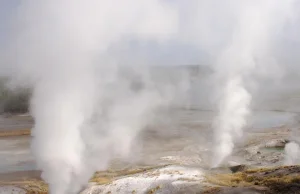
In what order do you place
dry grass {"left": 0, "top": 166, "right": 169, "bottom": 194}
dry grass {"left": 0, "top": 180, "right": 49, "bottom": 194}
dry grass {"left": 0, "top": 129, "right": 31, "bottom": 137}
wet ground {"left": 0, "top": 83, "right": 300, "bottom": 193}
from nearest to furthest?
wet ground {"left": 0, "top": 83, "right": 300, "bottom": 193}
dry grass {"left": 0, "top": 166, "right": 169, "bottom": 194}
dry grass {"left": 0, "top": 180, "right": 49, "bottom": 194}
dry grass {"left": 0, "top": 129, "right": 31, "bottom": 137}

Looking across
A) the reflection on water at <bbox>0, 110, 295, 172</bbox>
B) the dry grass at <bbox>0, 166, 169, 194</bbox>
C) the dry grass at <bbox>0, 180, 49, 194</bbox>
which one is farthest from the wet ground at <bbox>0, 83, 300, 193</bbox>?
the dry grass at <bbox>0, 180, 49, 194</bbox>

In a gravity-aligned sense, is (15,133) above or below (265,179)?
below

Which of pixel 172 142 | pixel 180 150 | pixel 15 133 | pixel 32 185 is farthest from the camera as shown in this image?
pixel 15 133

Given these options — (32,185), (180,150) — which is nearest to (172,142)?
(180,150)

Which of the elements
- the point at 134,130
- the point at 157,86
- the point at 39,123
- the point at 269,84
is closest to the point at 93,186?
the point at 39,123

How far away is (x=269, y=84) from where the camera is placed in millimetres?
57469

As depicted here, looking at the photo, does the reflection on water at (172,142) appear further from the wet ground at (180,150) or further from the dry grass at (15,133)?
the dry grass at (15,133)

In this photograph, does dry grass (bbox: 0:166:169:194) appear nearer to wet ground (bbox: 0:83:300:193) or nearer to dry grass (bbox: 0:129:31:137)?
wet ground (bbox: 0:83:300:193)

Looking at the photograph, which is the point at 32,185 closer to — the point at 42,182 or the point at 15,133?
the point at 42,182

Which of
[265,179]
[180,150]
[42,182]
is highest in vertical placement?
[265,179]

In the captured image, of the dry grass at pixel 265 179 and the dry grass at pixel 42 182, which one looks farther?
the dry grass at pixel 42 182

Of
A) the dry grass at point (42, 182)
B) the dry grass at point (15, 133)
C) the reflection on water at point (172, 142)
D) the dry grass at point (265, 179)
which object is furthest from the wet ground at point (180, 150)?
the dry grass at point (265, 179)

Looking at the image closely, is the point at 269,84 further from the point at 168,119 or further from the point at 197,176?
the point at 197,176

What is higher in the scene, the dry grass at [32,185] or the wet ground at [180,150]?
the wet ground at [180,150]
